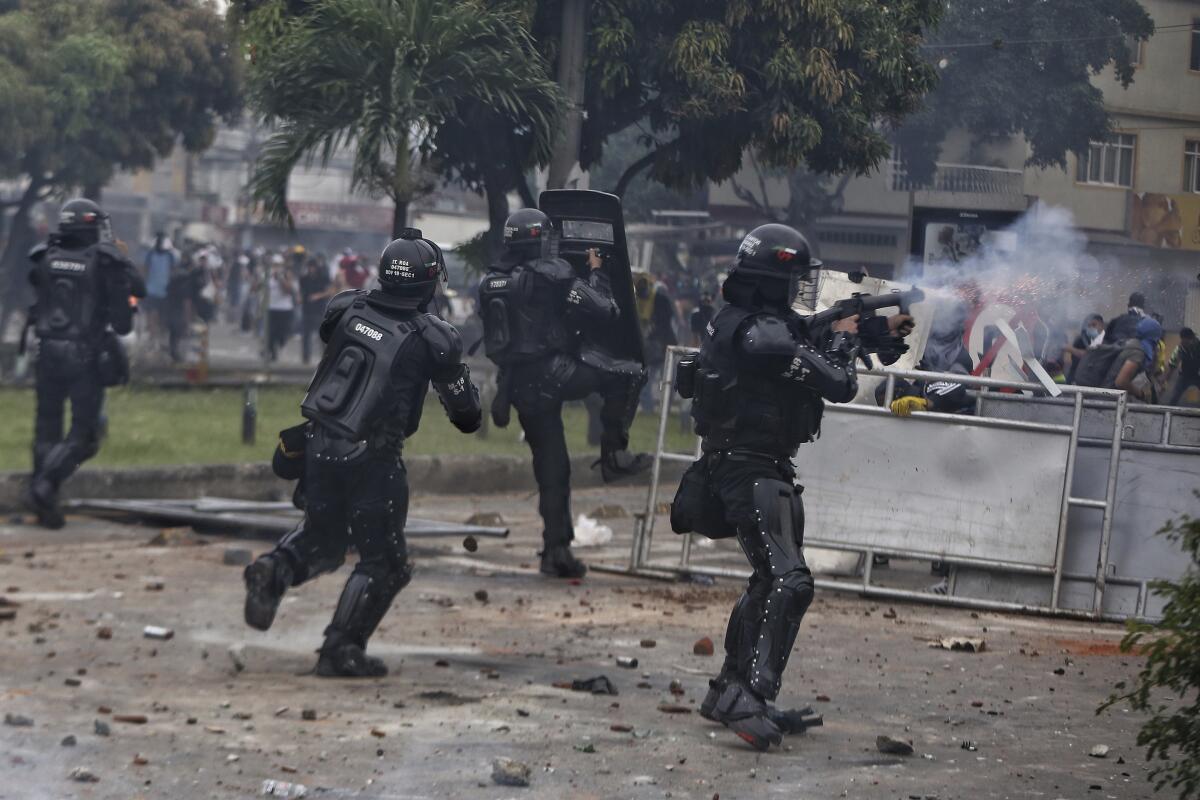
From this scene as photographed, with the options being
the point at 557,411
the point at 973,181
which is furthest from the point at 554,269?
the point at 973,181

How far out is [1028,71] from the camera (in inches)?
653

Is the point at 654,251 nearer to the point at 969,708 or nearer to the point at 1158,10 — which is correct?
the point at 1158,10

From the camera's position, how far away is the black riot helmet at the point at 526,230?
973 centimetres

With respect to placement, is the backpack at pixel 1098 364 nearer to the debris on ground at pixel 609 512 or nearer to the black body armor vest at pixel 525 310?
the debris on ground at pixel 609 512

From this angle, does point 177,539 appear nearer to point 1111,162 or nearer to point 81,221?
point 81,221

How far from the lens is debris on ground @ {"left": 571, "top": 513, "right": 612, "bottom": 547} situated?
38.9ft

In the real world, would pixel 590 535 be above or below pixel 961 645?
below

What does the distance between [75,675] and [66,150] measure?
20.0m

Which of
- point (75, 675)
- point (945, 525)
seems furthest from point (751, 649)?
point (945, 525)

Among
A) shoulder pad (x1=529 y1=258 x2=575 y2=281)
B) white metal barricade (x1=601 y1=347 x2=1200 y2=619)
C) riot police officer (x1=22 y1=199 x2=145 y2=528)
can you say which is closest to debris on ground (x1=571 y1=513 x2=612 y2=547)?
white metal barricade (x1=601 y1=347 x2=1200 y2=619)

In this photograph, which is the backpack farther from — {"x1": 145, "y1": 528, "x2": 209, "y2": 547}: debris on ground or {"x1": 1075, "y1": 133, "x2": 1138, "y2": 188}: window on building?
{"x1": 145, "y1": 528, "x2": 209, "y2": 547}: debris on ground

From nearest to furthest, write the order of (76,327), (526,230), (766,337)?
(766,337), (526,230), (76,327)

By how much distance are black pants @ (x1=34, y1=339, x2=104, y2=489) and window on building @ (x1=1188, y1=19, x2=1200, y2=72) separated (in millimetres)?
9276

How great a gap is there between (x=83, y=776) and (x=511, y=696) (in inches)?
73.0
